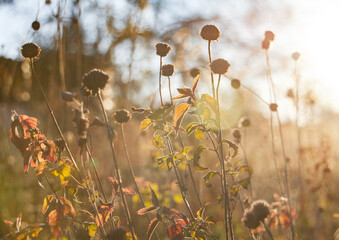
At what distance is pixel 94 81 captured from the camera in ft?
3.28

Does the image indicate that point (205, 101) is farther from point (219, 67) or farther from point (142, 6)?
point (142, 6)

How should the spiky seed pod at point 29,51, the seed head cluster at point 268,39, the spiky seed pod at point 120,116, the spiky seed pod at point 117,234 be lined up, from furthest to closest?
the seed head cluster at point 268,39
the spiky seed pod at point 120,116
the spiky seed pod at point 29,51
the spiky seed pod at point 117,234

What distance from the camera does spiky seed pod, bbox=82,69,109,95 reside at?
100cm

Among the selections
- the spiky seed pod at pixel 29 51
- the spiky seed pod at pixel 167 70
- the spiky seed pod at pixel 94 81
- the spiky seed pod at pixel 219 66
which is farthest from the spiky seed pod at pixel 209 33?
the spiky seed pod at pixel 29 51

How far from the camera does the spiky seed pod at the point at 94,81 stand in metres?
1.00

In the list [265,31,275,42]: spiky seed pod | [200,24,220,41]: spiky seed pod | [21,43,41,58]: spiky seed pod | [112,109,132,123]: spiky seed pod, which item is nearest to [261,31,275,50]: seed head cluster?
[265,31,275,42]: spiky seed pod

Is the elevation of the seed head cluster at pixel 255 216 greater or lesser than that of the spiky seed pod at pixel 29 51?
lesser

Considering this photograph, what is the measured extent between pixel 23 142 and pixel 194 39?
10.2ft

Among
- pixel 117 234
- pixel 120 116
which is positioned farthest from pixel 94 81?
pixel 117 234

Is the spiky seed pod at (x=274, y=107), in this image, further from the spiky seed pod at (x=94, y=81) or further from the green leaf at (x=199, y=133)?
the spiky seed pod at (x=94, y=81)

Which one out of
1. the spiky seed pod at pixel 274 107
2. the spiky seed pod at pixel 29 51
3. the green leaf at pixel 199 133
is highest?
the spiky seed pod at pixel 29 51

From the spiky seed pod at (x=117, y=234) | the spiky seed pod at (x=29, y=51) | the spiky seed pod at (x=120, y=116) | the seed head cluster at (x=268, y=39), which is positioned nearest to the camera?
the spiky seed pod at (x=117, y=234)

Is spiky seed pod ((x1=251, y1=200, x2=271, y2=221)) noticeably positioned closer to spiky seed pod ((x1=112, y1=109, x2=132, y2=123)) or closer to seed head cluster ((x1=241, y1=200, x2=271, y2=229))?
seed head cluster ((x1=241, y1=200, x2=271, y2=229))

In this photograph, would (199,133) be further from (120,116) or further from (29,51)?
(29,51)
